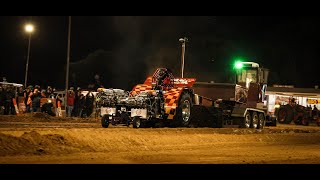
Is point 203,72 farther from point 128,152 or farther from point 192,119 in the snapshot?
point 128,152

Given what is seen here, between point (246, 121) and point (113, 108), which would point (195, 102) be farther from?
point (246, 121)

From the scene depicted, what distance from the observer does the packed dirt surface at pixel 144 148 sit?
14.4 metres

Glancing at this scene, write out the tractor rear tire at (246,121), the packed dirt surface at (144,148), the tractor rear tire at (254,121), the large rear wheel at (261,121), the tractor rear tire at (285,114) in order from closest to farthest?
1. the packed dirt surface at (144,148)
2. the tractor rear tire at (246,121)
3. the tractor rear tire at (254,121)
4. the large rear wheel at (261,121)
5. the tractor rear tire at (285,114)

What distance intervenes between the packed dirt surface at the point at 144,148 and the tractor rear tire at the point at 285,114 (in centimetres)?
1891

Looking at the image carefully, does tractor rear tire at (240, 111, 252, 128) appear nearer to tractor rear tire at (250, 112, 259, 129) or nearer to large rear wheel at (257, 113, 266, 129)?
tractor rear tire at (250, 112, 259, 129)

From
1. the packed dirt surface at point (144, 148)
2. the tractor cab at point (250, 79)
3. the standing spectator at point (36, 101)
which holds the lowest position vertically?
the packed dirt surface at point (144, 148)

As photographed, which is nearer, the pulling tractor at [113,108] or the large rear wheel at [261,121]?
the pulling tractor at [113,108]

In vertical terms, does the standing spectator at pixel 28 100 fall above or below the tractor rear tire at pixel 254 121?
above

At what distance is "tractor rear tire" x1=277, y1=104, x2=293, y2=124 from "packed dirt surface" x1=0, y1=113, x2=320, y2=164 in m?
18.9

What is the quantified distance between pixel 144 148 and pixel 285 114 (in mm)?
25039

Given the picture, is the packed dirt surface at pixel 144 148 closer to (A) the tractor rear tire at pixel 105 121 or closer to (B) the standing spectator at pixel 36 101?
(A) the tractor rear tire at pixel 105 121

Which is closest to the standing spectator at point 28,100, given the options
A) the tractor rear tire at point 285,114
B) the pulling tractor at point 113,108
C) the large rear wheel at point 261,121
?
the pulling tractor at point 113,108
